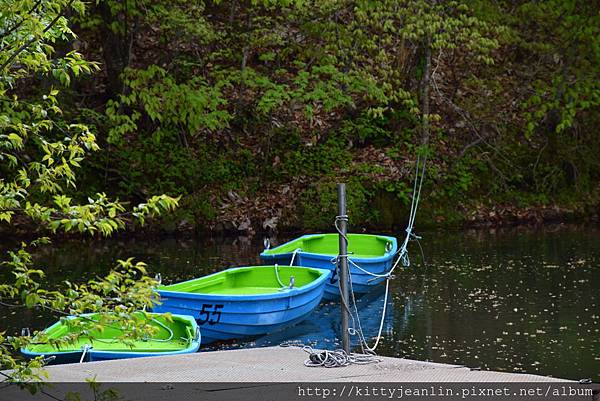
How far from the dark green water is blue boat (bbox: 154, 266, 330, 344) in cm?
19

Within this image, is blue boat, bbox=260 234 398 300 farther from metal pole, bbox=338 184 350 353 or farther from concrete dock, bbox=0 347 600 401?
concrete dock, bbox=0 347 600 401

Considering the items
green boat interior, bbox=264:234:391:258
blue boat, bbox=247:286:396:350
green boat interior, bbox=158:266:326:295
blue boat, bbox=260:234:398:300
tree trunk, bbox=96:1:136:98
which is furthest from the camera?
tree trunk, bbox=96:1:136:98

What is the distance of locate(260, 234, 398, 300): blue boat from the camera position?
15.1 meters

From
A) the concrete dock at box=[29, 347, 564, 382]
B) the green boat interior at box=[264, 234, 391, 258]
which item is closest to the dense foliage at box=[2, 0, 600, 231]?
the green boat interior at box=[264, 234, 391, 258]

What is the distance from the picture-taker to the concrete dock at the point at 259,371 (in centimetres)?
706

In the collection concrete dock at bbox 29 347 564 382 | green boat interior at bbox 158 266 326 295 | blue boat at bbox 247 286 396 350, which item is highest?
concrete dock at bbox 29 347 564 382

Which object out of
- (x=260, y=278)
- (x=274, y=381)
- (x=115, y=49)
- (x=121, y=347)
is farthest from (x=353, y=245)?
(x=274, y=381)

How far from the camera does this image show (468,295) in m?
14.2

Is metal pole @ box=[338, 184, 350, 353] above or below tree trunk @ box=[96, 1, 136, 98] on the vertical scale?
below

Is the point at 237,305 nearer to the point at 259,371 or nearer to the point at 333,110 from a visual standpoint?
the point at 259,371

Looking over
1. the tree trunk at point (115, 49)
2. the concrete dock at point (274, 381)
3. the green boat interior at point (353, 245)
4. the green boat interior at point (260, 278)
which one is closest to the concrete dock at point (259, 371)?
the concrete dock at point (274, 381)

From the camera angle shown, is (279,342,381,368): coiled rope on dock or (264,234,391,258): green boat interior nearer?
(279,342,381,368): coiled rope on dock

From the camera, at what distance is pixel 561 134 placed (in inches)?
991

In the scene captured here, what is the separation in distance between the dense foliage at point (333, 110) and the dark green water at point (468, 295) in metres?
1.99
